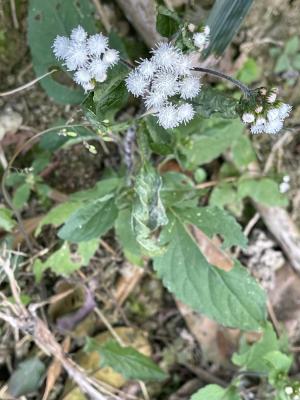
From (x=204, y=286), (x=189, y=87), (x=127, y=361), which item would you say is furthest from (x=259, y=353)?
(x=189, y=87)

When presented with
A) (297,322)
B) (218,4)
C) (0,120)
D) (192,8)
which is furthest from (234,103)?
(297,322)

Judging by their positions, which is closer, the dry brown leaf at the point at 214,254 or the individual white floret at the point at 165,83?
the individual white floret at the point at 165,83

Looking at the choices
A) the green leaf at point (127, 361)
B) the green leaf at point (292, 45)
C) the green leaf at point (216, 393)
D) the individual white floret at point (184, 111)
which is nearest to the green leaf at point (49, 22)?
the individual white floret at point (184, 111)

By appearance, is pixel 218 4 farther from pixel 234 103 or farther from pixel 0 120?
pixel 0 120

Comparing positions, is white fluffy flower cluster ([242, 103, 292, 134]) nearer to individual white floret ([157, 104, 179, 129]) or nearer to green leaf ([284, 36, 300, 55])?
individual white floret ([157, 104, 179, 129])

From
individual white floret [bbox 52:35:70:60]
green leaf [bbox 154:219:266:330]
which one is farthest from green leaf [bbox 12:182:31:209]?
individual white floret [bbox 52:35:70:60]

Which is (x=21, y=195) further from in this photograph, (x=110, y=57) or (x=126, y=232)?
(x=110, y=57)

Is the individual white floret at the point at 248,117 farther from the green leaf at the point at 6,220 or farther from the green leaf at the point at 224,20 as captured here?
the green leaf at the point at 6,220
